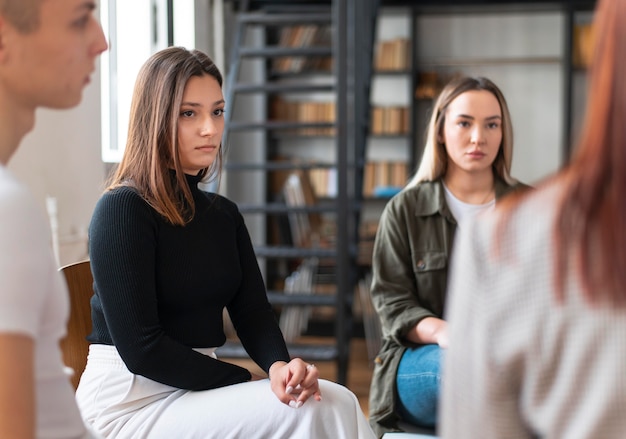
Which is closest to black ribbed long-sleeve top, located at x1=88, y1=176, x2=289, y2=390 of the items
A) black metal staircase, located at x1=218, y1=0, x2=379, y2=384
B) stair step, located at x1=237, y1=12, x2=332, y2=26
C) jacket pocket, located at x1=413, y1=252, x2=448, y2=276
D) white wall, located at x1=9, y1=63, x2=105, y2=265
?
jacket pocket, located at x1=413, y1=252, x2=448, y2=276

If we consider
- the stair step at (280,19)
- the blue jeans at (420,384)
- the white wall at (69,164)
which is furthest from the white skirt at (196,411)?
the stair step at (280,19)

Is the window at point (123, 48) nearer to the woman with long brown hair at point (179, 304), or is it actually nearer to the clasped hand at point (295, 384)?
the woman with long brown hair at point (179, 304)

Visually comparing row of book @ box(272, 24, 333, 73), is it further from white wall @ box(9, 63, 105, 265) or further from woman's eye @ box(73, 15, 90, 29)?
woman's eye @ box(73, 15, 90, 29)

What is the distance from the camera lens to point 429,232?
6.79ft

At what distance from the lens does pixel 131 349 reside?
1.52 m

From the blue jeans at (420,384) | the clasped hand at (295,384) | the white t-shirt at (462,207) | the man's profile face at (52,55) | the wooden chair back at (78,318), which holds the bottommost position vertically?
the blue jeans at (420,384)

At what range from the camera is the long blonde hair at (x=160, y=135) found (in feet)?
5.43

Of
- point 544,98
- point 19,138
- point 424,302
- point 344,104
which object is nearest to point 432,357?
point 424,302

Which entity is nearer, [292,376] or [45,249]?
[45,249]

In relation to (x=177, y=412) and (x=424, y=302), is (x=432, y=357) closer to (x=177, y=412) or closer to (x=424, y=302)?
(x=424, y=302)

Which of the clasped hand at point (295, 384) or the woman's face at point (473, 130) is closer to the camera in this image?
the clasped hand at point (295, 384)

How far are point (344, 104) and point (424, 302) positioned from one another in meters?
2.01

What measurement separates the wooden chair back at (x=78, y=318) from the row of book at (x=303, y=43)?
458 centimetres

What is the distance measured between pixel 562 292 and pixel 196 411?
99cm
